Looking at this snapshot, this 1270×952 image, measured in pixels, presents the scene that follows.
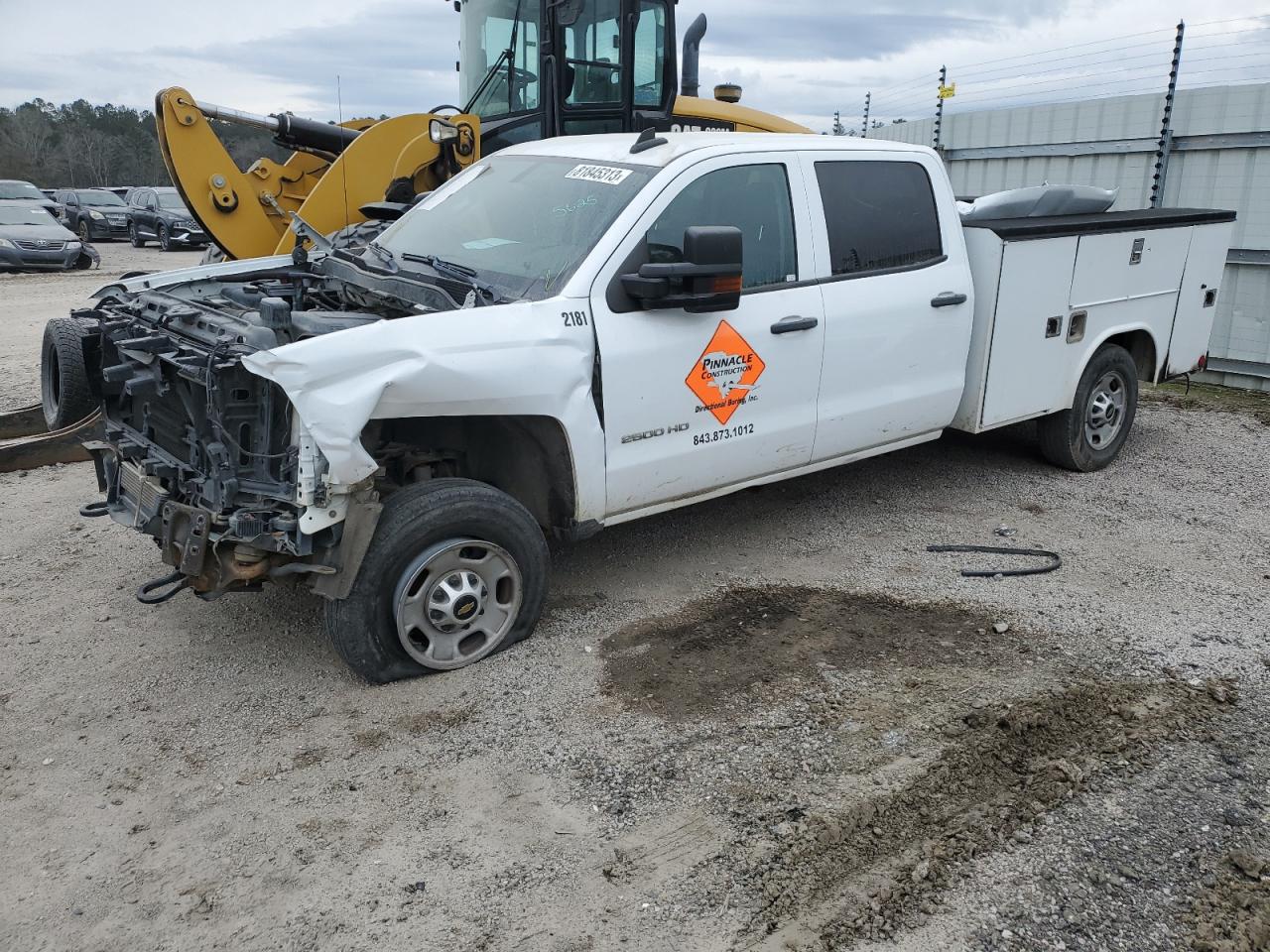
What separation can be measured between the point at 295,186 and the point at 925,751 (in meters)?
6.71

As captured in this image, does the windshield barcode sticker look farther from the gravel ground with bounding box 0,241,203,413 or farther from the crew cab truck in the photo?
the gravel ground with bounding box 0,241,203,413

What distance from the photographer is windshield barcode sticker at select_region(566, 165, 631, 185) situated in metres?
4.61

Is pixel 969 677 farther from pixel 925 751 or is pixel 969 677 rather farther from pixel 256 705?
pixel 256 705

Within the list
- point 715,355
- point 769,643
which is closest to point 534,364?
point 715,355

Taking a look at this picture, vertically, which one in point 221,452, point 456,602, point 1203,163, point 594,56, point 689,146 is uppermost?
point 594,56

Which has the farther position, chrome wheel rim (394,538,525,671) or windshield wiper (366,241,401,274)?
windshield wiper (366,241,401,274)

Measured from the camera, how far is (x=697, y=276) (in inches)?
Answer: 165

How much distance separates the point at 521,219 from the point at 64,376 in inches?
90.3

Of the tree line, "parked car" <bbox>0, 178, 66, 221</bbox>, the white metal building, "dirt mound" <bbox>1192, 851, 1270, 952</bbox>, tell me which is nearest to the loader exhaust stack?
the white metal building

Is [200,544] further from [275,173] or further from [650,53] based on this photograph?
[650,53]

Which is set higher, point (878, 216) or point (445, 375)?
point (878, 216)

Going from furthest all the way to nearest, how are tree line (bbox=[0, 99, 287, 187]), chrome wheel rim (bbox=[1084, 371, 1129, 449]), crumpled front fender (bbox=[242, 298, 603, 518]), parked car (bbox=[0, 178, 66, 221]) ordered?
tree line (bbox=[0, 99, 287, 187]) → parked car (bbox=[0, 178, 66, 221]) → chrome wheel rim (bbox=[1084, 371, 1129, 449]) → crumpled front fender (bbox=[242, 298, 603, 518])

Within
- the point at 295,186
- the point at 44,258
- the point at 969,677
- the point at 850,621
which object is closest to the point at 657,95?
the point at 295,186

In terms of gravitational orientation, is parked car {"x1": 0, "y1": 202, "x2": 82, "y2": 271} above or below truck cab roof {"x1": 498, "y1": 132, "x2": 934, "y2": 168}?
below
